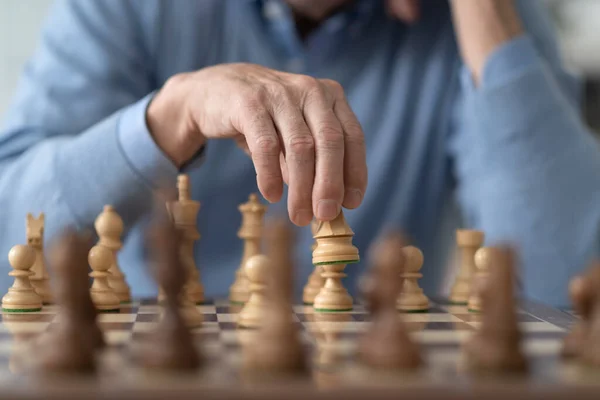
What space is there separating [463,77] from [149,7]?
3.07ft

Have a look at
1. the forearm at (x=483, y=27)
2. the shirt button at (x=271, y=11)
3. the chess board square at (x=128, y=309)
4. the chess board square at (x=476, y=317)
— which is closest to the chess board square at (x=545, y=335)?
the chess board square at (x=476, y=317)

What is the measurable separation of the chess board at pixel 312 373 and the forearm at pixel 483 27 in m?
1.08

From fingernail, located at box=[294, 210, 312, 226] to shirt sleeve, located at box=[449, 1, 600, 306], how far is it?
3.08ft

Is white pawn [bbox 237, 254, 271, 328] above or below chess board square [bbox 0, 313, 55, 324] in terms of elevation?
above

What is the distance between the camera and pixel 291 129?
1.16 meters

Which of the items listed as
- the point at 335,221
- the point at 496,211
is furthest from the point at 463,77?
the point at 335,221

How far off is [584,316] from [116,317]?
27.6 inches

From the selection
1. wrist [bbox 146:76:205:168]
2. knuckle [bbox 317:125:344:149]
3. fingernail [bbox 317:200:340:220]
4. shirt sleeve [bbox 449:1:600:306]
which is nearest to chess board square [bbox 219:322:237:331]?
fingernail [bbox 317:200:340:220]

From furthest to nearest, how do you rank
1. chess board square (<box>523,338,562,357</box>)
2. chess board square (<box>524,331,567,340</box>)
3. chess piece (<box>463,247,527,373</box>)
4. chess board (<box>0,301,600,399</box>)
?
chess board square (<box>524,331,567,340</box>), chess board square (<box>523,338,562,357</box>), chess piece (<box>463,247,527,373</box>), chess board (<box>0,301,600,399</box>)

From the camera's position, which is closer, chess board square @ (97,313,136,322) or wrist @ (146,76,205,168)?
chess board square @ (97,313,136,322)

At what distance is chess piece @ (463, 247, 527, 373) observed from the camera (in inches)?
27.2

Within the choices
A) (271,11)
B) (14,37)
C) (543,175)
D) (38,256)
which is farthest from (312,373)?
(14,37)

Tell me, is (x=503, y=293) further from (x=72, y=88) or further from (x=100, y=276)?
(x=72, y=88)

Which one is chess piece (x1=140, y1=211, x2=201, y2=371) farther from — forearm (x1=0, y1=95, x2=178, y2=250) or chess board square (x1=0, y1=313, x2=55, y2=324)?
forearm (x1=0, y1=95, x2=178, y2=250)
